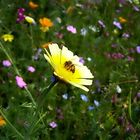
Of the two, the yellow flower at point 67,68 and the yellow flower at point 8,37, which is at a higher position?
the yellow flower at point 67,68

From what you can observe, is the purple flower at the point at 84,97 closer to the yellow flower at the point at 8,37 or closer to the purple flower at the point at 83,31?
the yellow flower at the point at 8,37

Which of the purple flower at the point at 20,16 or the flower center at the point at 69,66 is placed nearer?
the flower center at the point at 69,66

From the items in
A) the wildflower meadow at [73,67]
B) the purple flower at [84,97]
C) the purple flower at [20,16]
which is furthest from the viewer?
the purple flower at [20,16]

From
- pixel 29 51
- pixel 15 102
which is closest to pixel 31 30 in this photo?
pixel 29 51

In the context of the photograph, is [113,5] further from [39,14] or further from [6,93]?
[6,93]

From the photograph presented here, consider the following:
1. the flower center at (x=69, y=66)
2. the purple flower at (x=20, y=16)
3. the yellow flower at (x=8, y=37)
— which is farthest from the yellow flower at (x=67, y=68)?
the purple flower at (x=20, y=16)

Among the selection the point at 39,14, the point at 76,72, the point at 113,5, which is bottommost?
the point at 113,5

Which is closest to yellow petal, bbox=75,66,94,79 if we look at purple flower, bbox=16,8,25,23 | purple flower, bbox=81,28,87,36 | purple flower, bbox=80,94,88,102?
purple flower, bbox=80,94,88,102

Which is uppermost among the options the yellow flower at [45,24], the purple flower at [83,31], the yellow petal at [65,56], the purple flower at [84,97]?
the yellow petal at [65,56]
